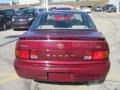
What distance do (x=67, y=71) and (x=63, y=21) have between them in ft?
6.21

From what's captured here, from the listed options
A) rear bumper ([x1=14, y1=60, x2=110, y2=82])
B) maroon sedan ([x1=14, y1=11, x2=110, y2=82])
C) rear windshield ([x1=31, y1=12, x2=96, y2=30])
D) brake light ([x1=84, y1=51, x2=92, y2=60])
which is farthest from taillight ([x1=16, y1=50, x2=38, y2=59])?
rear windshield ([x1=31, y1=12, x2=96, y2=30])

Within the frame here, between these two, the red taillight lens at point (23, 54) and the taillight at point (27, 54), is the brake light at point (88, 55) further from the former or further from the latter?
the red taillight lens at point (23, 54)

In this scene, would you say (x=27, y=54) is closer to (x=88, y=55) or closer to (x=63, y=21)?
(x=88, y=55)

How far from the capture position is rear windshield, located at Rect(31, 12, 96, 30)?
8.52m

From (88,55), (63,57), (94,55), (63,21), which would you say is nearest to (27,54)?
(63,57)

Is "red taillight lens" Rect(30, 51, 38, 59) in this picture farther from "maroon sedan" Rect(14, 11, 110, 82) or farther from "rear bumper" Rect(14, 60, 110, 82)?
"rear bumper" Rect(14, 60, 110, 82)

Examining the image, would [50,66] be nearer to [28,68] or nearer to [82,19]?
[28,68]

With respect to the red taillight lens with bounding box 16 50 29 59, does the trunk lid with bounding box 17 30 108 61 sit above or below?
above

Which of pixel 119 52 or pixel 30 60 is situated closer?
pixel 30 60

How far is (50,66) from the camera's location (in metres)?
7.21

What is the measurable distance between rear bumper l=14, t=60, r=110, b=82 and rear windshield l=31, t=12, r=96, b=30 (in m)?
1.41

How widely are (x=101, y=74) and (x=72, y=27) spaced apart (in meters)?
1.61

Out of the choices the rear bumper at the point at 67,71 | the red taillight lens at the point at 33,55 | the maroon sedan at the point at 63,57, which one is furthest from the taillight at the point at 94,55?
the red taillight lens at the point at 33,55

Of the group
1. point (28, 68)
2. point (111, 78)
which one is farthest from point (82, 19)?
point (28, 68)
